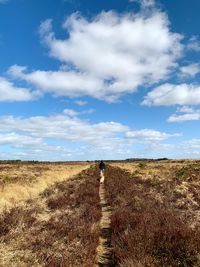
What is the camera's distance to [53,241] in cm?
1054

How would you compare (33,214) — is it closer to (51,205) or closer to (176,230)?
(51,205)

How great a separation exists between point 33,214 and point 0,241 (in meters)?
4.09

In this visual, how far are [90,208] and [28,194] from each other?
25.2ft

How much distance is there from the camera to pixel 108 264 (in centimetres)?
880

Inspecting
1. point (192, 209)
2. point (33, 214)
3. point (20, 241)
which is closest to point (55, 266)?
point (20, 241)

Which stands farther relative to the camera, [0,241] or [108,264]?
[0,241]

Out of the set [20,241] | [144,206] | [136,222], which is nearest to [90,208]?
[144,206]

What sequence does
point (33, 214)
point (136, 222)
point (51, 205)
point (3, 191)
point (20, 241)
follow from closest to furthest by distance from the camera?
1. point (20, 241)
2. point (136, 222)
3. point (33, 214)
4. point (51, 205)
5. point (3, 191)

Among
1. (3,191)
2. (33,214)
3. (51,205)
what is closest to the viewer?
(33,214)

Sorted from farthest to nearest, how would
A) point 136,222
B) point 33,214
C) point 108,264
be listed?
point 33,214
point 136,222
point 108,264

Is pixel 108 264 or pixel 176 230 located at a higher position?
pixel 176 230

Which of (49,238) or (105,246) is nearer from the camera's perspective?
(105,246)

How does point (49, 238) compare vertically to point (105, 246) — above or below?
above

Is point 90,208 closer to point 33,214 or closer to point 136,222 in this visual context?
point 33,214
